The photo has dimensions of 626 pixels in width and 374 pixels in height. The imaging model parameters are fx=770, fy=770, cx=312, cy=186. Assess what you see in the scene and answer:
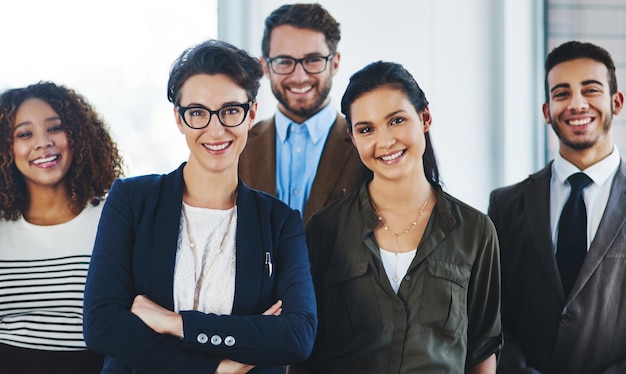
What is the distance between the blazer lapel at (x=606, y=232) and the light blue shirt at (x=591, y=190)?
0.11 feet

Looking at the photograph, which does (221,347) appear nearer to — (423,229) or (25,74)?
(423,229)

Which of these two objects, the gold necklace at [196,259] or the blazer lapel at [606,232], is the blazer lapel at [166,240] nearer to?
the gold necklace at [196,259]

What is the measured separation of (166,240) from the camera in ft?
6.90

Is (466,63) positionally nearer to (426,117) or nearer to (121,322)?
(426,117)

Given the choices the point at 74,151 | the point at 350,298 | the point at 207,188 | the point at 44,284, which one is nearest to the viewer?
the point at 207,188

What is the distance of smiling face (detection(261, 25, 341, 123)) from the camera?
2.98 m

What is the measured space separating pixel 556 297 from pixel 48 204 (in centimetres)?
178

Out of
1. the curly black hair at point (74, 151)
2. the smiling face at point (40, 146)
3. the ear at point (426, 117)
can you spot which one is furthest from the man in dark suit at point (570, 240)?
the smiling face at point (40, 146)

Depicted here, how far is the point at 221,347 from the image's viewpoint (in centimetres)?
197

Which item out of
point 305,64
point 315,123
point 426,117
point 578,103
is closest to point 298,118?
point 315,123

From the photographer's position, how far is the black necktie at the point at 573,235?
8.80 feet

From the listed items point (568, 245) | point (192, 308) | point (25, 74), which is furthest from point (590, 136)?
point (25, 74)

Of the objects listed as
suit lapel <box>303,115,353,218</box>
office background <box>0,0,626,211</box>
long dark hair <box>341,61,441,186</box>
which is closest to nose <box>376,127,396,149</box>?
long dark hair <box>341,61,441,186</box>

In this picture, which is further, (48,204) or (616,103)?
(616,103)
